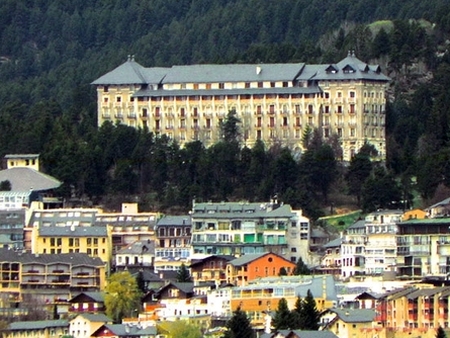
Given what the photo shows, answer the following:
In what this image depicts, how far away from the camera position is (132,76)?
506 ft

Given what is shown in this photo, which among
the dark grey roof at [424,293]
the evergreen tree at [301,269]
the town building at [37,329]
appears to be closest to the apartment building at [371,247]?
the evergreen tree at [301,269]

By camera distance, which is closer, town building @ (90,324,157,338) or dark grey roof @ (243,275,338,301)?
town building @ (90,324,157,338)

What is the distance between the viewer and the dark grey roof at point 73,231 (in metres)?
136

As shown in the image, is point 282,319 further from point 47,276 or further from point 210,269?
point 47,276

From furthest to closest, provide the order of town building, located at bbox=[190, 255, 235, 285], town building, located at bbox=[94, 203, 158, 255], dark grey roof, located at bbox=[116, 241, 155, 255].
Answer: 1. town building, located at bbox=[94, 203, 158, 255]
2. dark grey roof, located at bbox=[116, 241, 155, 255]
3. town building, located at bbox=[190, 255, 235, 285]

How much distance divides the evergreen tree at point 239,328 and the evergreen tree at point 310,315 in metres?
2.31

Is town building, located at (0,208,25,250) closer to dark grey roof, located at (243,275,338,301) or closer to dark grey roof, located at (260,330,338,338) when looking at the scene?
dark grey roof, located at (243,275,338,301)

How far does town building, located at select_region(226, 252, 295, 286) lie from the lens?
127 metres

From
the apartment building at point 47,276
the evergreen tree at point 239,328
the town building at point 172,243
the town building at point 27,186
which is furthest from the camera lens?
the town building at point 27,186

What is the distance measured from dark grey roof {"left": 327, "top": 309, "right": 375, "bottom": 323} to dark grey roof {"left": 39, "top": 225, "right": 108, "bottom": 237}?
22.8m

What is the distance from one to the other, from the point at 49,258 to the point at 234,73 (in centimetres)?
2690

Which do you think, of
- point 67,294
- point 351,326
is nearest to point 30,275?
point 67,294

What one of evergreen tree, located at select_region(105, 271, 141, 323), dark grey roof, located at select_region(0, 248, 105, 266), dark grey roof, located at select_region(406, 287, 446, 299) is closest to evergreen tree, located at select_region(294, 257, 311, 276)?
evergreen tree, located at select_region(105, 271, 141, 323)

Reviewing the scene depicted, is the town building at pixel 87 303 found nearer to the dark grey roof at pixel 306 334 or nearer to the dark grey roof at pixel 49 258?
the dark grey roof at pixel 49 258
